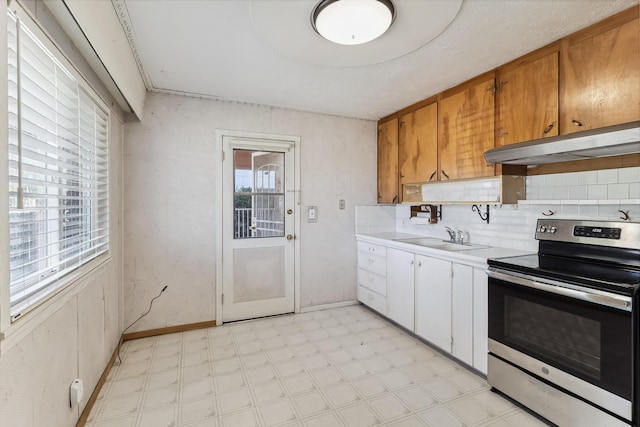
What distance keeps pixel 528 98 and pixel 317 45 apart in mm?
1516

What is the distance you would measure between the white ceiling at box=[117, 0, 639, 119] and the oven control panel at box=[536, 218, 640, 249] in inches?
46.7

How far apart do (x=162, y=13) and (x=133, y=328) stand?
2.66 metres

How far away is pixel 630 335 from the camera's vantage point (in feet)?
4.77

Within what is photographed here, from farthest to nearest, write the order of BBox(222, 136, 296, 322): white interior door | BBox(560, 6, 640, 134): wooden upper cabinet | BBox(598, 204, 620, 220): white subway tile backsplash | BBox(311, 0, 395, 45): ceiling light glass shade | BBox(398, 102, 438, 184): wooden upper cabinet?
BBox(222, 136, 296, 322): white interior door
BBox(398, 102, 438, 184): wooden upper cabinet
BBox(598, 204, 620, 220): white subway tile backsplash
BBox(560, 6, 640, 134): wooden upper cabinet
BBox(311, 0, 395, 45): ceiling light glass shade

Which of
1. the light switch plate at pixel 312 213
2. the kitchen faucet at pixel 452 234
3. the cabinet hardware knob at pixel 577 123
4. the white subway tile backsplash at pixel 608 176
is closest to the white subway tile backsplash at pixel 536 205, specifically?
the white subway tile backsplash at pixel 608 176

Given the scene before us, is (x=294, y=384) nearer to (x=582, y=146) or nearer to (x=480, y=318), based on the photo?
(x=480, y=318)

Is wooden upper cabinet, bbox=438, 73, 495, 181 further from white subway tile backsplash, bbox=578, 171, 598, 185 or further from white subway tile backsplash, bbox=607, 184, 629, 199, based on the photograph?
white subway tile backsplash, bbox=607, 184, 629, 199

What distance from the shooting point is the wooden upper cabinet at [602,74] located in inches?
67.3

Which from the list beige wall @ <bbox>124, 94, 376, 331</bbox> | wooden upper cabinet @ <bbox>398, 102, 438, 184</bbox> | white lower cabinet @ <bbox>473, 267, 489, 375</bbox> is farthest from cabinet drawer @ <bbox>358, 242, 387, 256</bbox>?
white lower cabinet @ <bbox>473, 267, 489, 375</bbox>

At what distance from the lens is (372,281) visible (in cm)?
357

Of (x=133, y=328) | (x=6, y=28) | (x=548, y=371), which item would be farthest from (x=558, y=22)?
(x=133, y=328)

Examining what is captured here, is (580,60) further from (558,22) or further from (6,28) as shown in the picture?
(6,28)

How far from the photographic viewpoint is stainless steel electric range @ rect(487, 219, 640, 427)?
1490mm

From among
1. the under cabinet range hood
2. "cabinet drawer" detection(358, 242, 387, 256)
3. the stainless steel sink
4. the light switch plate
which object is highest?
the under cabinet range hood
